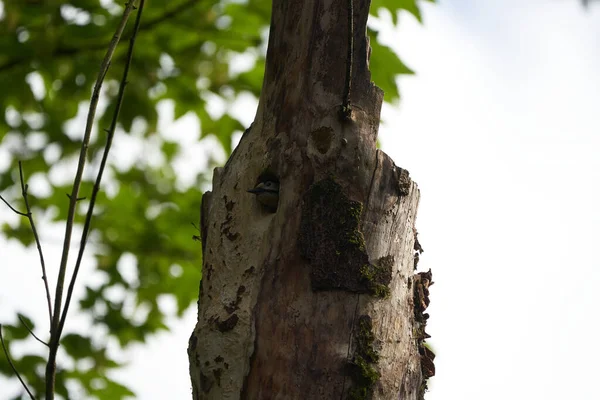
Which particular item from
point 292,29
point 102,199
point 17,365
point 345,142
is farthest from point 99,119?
point 345,142

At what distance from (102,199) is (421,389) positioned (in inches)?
119

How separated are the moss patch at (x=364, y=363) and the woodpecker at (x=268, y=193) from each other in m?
0.42

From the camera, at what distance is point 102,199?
4.22 metres

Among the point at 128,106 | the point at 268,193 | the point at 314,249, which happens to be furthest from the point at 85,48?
the point at 314,249

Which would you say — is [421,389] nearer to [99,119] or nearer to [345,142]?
[345,142]

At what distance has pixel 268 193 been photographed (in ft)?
5.85

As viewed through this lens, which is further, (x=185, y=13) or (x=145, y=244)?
(x=145, y=244)

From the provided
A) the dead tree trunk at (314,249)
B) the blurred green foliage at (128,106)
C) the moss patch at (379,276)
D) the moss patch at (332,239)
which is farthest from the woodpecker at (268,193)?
the blurred green foliage at (128,106)

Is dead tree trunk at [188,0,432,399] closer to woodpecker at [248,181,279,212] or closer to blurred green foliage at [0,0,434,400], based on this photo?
woodpecker at [248,181,279,212]

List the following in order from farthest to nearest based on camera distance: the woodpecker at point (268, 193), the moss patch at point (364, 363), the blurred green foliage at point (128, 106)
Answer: the blurred green foliage at point (128, 106)
the woodpecker at point (268, 193)
the moss patch at point (364, 363)

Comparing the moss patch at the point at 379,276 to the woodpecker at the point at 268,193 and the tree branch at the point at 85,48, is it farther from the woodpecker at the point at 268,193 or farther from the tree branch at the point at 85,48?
the tree branch at the point at 85,48

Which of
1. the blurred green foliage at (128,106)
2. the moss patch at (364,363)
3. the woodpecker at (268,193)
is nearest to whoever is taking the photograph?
the moss patch at (364,363)

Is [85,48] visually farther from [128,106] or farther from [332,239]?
[332,239]

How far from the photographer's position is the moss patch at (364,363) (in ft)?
5.08
